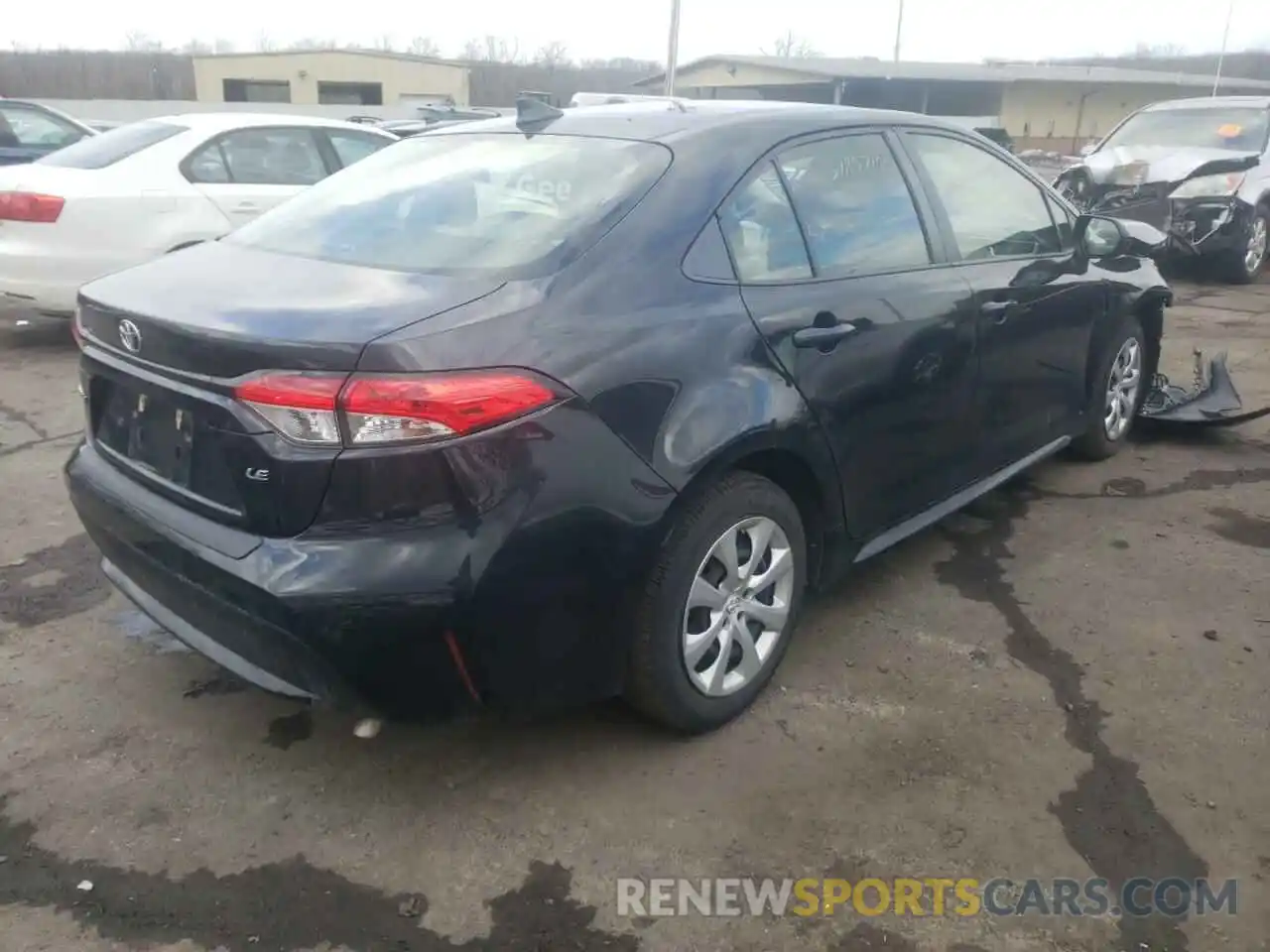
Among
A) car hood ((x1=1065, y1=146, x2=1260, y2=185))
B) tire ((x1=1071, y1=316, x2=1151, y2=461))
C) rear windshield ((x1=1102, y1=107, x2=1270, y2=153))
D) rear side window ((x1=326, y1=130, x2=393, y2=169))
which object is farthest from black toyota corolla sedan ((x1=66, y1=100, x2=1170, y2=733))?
rear windshield ((x1=1102, y1=107, x2=1270, y2=153))

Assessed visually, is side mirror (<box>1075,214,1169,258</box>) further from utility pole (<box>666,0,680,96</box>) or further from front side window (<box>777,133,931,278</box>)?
utility pole (<box>666,0,680,96</box>)

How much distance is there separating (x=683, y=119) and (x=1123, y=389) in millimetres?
2988

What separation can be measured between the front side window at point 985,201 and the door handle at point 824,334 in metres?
0.83

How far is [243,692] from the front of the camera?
3.10 meters

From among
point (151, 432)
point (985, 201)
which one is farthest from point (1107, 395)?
point (151, 432)

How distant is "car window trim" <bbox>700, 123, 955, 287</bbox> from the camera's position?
2838mm

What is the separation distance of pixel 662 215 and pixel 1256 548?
294 centimetres

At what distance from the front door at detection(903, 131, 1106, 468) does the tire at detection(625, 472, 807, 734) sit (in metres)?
1.17

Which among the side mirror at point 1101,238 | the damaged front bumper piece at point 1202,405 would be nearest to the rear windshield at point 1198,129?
the damaged front bumper piece at point 1202,405

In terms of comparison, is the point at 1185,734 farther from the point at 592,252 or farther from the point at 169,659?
the point at 169,659

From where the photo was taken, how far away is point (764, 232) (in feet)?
9.70

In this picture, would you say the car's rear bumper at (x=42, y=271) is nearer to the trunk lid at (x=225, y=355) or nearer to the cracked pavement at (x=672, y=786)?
the cracked pavement at (x=672, y=786)

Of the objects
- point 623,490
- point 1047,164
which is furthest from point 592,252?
point 1047,164

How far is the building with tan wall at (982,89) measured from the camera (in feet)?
127
